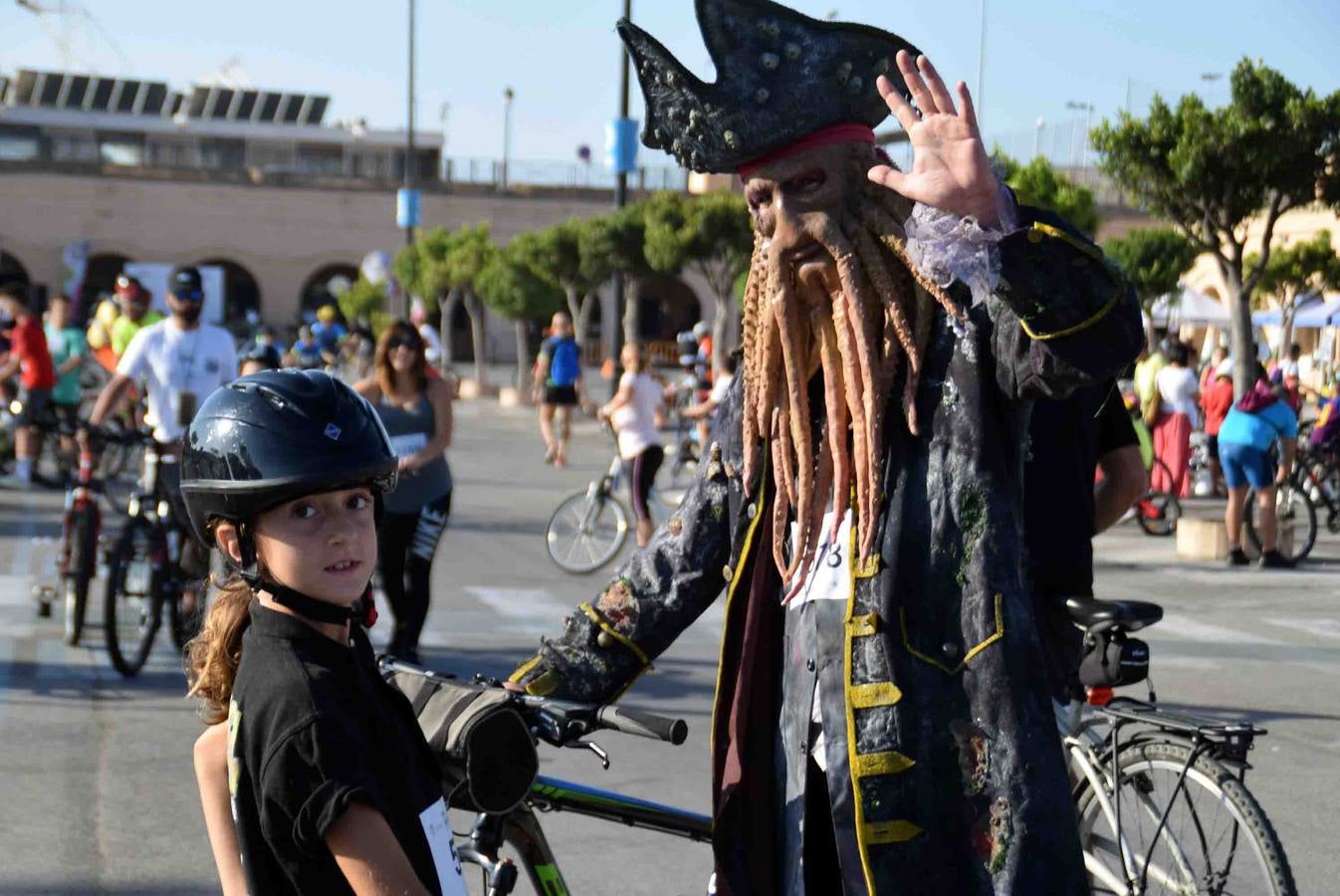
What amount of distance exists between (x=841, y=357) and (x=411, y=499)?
5505 millimetres

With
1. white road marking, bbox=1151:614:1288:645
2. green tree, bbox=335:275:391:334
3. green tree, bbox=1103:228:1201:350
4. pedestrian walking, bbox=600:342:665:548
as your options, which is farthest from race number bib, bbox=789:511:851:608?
green tree, bbox=335:275:391:334

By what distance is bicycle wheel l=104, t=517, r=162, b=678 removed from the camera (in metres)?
8.31

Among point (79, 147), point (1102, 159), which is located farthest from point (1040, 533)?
point (79, 147)

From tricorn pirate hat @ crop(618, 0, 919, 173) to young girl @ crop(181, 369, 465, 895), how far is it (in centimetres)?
75

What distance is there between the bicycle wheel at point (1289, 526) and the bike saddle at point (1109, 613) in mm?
9832

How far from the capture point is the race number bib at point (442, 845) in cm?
225

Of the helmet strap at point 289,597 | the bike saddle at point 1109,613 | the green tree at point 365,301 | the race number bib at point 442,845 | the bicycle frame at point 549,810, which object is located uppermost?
the green tree at point 365,301

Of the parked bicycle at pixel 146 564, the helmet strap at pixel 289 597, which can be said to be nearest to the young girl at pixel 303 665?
the helmet strap at pixel 289 597

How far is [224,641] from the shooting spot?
2.38 m

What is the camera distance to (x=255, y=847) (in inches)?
86.7

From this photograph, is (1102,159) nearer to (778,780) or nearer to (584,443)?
(584,443)

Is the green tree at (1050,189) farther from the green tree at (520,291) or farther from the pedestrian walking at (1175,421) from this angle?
the green tree at (520,291)

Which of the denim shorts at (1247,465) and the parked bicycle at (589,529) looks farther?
the denim shorts at (1247,465)

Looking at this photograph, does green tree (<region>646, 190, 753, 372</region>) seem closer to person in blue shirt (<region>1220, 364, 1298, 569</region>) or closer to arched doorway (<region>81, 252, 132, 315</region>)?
person in blue shirt (<region>1220, 364, 1298, 569</region>)
